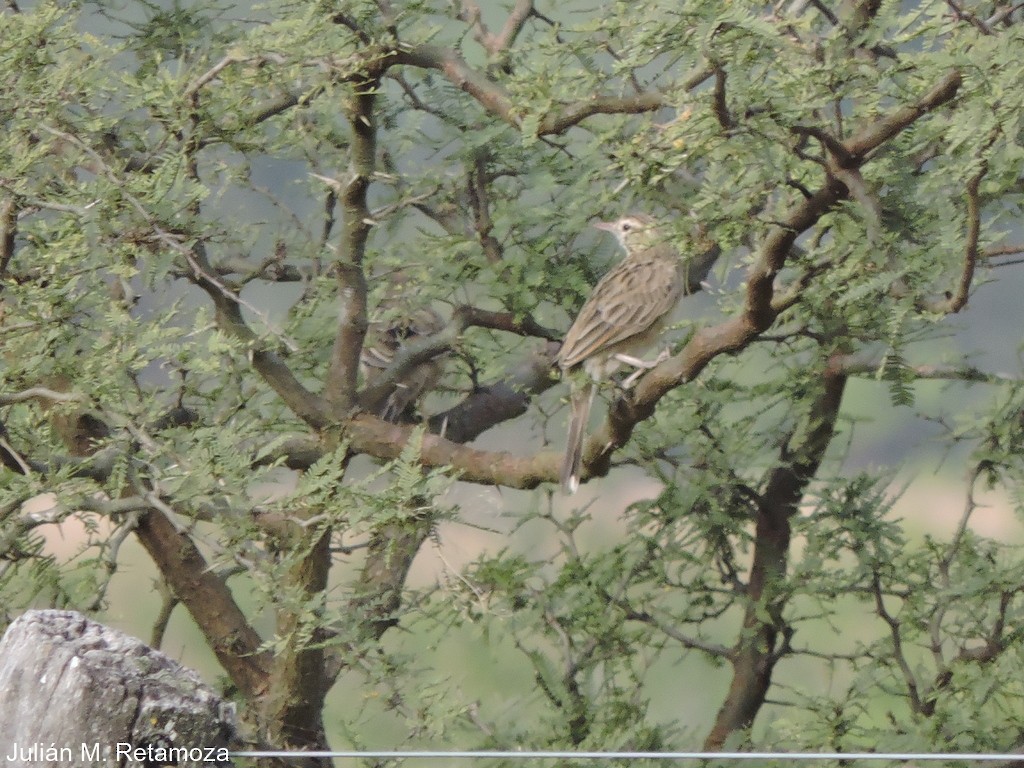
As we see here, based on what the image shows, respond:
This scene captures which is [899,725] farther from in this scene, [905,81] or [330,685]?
[905,81]

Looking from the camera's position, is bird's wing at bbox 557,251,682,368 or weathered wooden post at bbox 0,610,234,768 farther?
bird's wing at bbox 557,251,682,368

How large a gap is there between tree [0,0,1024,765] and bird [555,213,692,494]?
0.11 m

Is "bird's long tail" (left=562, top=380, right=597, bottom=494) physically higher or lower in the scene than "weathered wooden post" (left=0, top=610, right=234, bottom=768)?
higher

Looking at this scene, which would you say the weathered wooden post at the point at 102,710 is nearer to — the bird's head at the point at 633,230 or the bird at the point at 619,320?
the bird's head at the point at 633,230

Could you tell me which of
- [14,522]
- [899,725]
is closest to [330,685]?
[14,522]

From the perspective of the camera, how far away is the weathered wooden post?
5.72 feet

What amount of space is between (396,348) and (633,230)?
168 centimetres

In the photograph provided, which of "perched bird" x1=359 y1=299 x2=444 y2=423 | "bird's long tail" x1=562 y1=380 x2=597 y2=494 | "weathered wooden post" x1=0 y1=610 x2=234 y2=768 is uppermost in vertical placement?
"perched bird" x1=359 y1=299 x2=444 y2=423

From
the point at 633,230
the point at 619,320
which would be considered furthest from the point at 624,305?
the point at 633,230

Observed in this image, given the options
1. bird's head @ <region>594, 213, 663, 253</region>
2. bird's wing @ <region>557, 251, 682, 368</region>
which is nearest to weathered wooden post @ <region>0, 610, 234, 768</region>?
bird's head @ <region>594, 213, 663, 253</region>

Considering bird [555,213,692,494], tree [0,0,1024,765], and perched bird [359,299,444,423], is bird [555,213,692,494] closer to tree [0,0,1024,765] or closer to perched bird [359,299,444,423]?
tree [0,0,1024,765]

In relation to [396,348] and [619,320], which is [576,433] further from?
[396,348]

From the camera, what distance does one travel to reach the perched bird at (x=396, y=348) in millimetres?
4523

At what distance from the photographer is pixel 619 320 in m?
3.90
